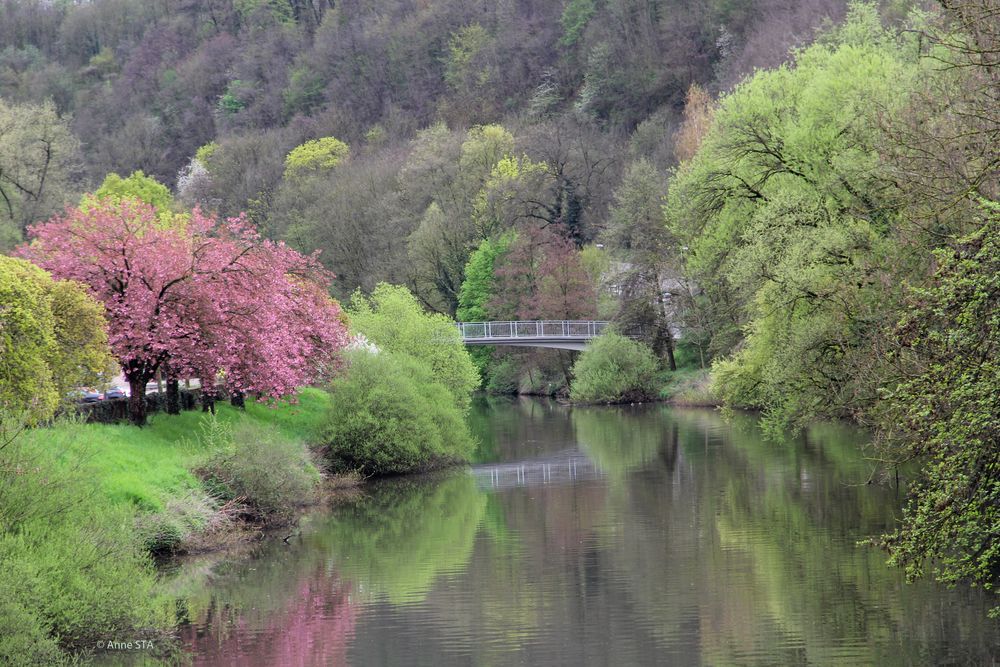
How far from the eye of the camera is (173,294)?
34344 mm

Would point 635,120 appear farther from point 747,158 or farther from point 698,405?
point 747,158

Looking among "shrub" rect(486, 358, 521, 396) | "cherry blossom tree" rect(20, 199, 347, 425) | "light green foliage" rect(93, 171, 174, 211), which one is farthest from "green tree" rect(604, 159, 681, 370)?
"light green foliage" rect(93, 171, 174, 211)

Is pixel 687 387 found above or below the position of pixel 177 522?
above

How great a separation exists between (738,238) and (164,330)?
16.5 metres

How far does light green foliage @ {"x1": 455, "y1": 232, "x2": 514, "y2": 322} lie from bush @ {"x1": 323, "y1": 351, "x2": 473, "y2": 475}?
109ft

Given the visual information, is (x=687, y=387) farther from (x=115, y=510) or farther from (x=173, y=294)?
(x=115, y=510)

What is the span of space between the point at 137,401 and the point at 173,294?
307 centimetres

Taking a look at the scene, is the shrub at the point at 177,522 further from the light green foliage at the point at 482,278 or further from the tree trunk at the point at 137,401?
the light green foliage at the point at 482,278

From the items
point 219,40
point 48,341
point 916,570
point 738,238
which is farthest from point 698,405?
point 219,40

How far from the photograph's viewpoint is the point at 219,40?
481 feet

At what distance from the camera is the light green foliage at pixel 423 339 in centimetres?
4828

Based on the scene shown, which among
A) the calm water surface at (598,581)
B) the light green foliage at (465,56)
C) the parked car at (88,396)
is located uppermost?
the light green foliage at (465,56)

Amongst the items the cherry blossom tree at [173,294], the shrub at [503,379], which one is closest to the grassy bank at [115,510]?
the cherry blossom tree at [173,294]

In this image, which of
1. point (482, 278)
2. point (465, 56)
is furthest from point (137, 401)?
point (465, 56)
